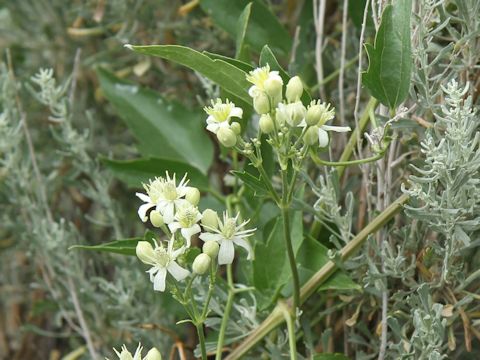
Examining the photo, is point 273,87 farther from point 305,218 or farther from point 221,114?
point 305,218

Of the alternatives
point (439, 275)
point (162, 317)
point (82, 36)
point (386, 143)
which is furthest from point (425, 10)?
point (82, 36)

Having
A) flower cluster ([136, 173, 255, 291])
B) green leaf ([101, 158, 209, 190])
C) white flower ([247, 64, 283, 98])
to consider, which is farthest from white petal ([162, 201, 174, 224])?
green leaf ([101, 158, 209, 190])

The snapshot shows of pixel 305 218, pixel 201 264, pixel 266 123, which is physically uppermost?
pixel 266 123

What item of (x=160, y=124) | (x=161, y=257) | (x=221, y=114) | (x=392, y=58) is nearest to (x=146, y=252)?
(x=161, y=257)

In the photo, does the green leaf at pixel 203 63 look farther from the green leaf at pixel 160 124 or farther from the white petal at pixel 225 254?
the green leaf at pixel 160 124

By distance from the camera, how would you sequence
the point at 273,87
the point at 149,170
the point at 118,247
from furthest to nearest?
the point at 149,170
the point at 118,247
the point at 273,87

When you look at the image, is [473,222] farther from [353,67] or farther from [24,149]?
[24,149]

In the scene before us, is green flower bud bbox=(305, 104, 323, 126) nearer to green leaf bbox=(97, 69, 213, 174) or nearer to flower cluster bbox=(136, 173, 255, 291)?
flower cluster bbox=(136, 173, 255, 291)
